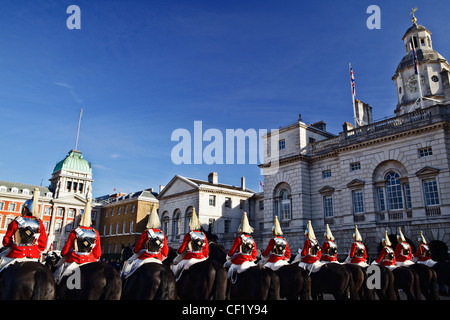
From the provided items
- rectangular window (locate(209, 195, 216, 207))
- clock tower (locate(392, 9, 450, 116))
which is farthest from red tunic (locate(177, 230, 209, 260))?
rectangular window (locate(209, 195, 216, 207))

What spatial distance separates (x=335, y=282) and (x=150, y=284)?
676 centimetres

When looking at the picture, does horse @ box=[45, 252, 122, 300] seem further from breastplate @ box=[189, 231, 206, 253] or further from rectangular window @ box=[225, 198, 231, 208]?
rectangular window @ box=[225, 198, 231, 208]

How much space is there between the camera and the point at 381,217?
27.6 m

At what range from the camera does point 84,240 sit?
8.12 meters

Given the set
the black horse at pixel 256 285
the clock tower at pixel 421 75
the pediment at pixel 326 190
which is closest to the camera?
the black horse at pixel 256 285

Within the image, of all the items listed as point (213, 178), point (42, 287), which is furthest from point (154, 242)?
point (213, 178)

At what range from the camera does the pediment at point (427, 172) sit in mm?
24656

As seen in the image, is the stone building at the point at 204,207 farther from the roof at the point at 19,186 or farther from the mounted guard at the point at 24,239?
the roof at the point at 19,186

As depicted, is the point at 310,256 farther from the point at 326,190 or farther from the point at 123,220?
the point at 123,220

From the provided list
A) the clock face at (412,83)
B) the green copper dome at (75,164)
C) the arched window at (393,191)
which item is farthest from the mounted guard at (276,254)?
the green copper dome at (75,164)

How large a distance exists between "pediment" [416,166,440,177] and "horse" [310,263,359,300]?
56.3 feet

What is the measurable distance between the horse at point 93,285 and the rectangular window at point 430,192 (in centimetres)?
2453
